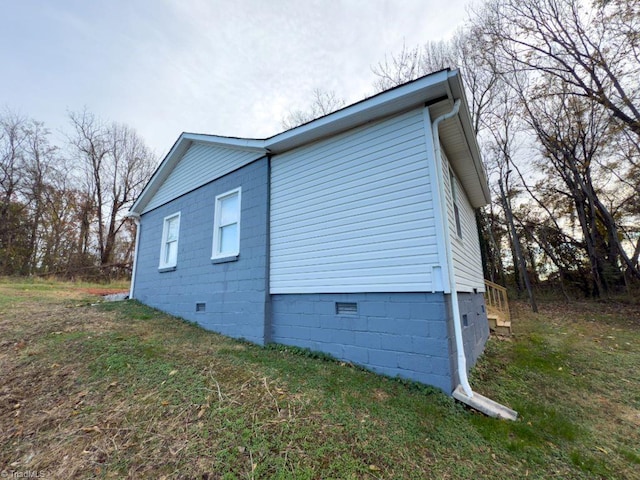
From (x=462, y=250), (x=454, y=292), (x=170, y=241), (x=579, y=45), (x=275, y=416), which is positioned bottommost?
(x=275, y=416)

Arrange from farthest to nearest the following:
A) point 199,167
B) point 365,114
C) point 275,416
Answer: point 199,167
point 365,114
point 275,416

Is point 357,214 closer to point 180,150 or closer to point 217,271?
point 217,271

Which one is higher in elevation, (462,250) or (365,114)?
(365,114)

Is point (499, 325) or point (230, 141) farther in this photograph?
point (499, 325)

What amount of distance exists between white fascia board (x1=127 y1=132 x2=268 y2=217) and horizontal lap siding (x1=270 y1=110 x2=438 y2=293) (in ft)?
2.97

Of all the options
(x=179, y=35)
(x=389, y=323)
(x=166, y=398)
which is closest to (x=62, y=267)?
(x=179, y=35)

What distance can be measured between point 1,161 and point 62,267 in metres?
6.70

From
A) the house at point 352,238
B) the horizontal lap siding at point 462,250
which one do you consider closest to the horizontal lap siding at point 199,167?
the house at point 352,238

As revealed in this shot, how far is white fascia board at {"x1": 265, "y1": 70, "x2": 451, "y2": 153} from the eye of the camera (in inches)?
138

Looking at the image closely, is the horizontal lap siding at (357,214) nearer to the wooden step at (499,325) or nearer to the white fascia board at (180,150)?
the white fascia board at (180,150)

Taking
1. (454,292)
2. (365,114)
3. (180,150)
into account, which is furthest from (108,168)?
(454,292)

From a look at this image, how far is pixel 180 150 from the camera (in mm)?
7277

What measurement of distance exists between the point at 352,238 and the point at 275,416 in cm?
246

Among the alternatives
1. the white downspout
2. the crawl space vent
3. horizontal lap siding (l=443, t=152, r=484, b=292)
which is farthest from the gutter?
the crawl space vent
